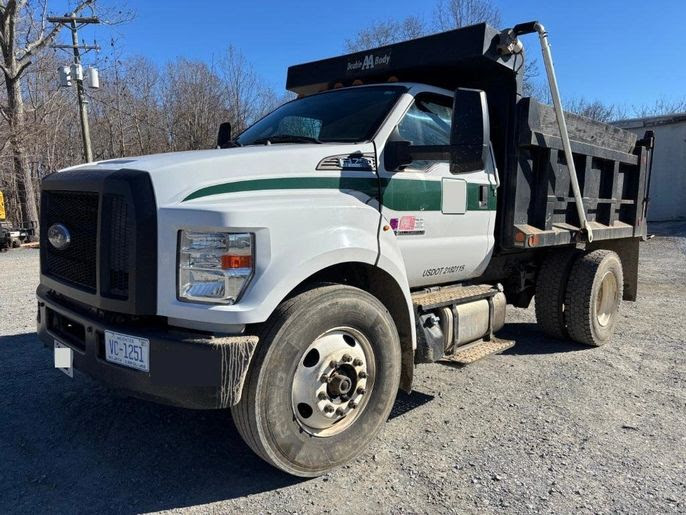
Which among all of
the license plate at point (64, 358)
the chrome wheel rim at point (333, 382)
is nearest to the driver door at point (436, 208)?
the chrome wheel rim at point (333, 382)

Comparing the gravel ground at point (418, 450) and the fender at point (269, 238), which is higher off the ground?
the fender at point (269, 238)

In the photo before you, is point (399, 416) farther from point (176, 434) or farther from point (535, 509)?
point (176, 434)

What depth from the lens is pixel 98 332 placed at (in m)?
2.77

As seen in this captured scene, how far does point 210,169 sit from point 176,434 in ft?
6.08

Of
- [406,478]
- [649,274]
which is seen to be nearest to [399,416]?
[406,478]

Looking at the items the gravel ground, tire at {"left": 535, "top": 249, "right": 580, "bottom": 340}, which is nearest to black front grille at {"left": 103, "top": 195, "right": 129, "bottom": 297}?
the gravel ground

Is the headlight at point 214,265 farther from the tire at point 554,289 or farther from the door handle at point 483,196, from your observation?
the tire at point 554,289

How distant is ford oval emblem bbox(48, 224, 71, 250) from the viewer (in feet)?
10.1

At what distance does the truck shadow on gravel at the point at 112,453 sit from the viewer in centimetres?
282

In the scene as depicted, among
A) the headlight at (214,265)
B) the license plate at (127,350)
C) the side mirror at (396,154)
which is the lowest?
the license plate at (127,350)

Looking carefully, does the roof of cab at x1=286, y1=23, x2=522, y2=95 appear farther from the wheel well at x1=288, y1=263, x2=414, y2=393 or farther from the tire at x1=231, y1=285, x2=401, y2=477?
the tire at x1=231, y1=285, x2=401, y2=477

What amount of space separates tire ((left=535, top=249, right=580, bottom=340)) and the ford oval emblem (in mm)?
4556

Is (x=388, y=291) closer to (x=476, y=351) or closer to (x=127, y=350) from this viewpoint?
(x=476, y=351)

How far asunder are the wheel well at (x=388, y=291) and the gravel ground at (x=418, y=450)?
1.62ft
